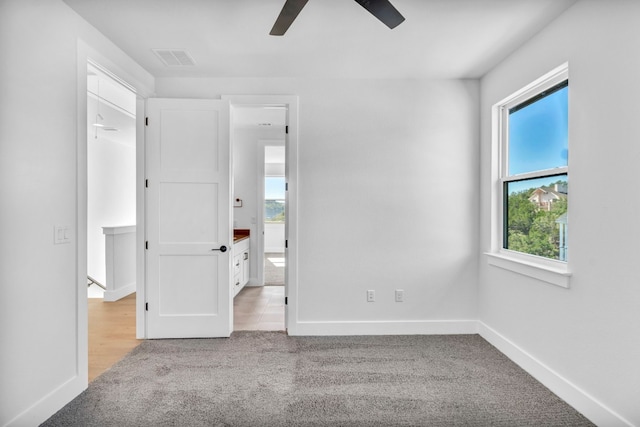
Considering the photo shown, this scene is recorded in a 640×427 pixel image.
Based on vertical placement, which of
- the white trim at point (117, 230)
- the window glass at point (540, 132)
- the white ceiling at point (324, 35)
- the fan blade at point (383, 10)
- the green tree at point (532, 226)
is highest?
the white ceiling at point (324, 35)

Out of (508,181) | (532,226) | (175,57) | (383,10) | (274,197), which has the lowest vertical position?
(532,226)

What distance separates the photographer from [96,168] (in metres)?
5.47

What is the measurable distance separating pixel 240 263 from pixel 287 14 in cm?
367

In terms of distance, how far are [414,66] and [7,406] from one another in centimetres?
359

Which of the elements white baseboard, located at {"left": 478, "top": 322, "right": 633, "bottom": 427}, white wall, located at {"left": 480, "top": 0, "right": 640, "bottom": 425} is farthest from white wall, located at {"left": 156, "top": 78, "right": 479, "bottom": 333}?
white wall, located at {"left": 480, "top": 0, "right": 640, "bottom": 425}

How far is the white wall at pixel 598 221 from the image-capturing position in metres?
1.84

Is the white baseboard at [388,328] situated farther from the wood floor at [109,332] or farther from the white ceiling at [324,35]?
the white ceiling at [324,35]

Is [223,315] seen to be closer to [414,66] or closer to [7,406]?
[7,406]

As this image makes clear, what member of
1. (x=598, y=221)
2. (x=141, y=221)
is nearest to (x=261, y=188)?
(x=141, y=221)

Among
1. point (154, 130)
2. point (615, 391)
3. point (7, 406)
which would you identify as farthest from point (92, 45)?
point (615, 391)

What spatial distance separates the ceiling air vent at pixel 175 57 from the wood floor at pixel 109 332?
2.50 m

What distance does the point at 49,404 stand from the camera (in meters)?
2.05

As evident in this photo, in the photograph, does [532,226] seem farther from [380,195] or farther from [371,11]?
[371,11]

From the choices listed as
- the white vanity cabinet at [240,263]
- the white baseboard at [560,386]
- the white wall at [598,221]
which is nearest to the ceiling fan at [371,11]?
the white wall at [598,221]
